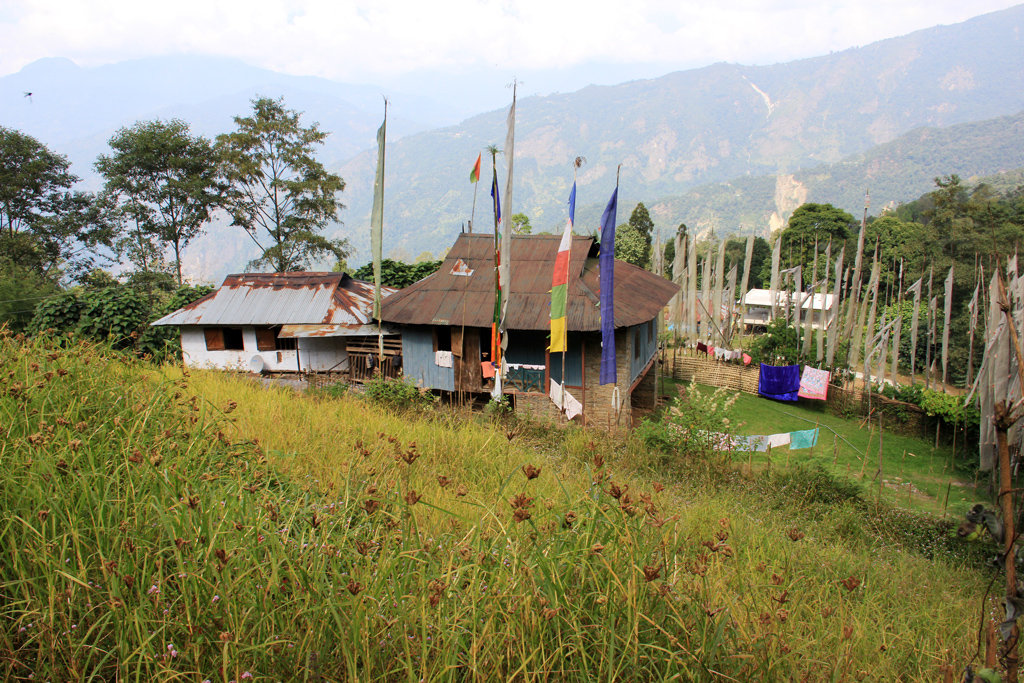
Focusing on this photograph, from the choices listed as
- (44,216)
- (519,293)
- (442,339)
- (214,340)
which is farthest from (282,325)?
(44,216)

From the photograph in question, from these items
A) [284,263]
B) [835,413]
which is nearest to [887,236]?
[835,413]

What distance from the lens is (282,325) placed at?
1942 centimetres

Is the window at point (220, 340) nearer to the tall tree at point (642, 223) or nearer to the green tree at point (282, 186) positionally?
the green tree at point (282, 186)

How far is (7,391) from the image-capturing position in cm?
394

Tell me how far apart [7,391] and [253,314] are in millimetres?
16973

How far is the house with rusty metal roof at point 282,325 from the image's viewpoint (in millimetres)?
19141

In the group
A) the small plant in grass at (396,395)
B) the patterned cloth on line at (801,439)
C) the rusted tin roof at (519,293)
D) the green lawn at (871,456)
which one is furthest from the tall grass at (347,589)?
the patterned cloth on line at (801,439)

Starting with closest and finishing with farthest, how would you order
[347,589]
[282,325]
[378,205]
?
[347,589]
[378,205]
[282,325]

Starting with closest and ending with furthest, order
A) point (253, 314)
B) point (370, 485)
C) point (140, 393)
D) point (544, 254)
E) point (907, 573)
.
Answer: point (370, 485) < point (140, 393) < point (907, 573) < point (544, 254) < point (253, 314)

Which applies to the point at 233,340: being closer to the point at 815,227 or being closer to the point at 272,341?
the point at 272,341

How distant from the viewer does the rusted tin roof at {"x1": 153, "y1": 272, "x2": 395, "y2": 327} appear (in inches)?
758

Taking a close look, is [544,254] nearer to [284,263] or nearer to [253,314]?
[253,314]

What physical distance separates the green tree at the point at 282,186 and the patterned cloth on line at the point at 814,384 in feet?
86.1

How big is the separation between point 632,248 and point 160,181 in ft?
122
